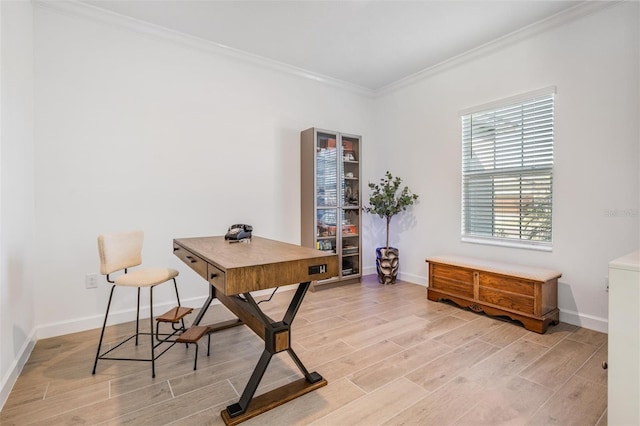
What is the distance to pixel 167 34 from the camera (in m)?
3.19

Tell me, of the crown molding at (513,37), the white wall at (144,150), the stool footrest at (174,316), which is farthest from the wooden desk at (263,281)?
the crown molding at (513,37)

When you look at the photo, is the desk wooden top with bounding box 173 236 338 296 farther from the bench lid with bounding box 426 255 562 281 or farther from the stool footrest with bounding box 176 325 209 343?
the bench lid with bounding box 426 255 562 281

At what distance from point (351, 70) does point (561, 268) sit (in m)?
3.28

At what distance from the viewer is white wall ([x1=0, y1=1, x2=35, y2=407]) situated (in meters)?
1.90

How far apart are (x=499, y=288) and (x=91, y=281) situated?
12.4 ft

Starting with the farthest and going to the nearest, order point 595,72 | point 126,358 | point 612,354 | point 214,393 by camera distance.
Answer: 1. point 595,72
2. point 126,358
3. point 214,393
4. point 612,354

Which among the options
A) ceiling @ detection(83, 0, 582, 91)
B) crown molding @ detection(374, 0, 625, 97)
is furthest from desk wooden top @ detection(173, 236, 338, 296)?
crown molding @ detection(374, 0, 625, 97)

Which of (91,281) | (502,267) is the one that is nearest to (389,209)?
(502,267)

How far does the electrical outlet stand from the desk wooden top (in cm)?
144

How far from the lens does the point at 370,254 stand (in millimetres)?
4895

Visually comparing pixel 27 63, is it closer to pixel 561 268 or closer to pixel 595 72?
pixel 595 72

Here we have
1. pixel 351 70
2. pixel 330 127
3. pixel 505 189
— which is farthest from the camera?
pixel 330 127

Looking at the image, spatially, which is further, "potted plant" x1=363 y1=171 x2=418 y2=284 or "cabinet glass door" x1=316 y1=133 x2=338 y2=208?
"potted plant" x1=363 y1=171 x2=418 y2=284

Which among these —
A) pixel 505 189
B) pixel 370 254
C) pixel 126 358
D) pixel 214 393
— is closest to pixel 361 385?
pixel 214 393
